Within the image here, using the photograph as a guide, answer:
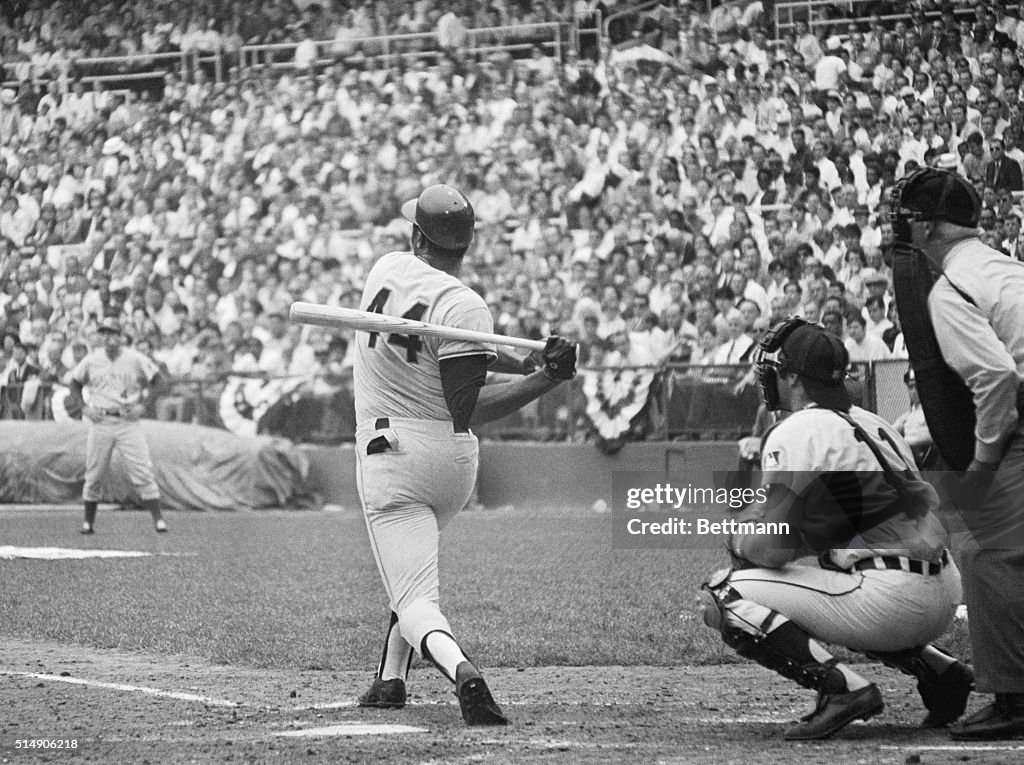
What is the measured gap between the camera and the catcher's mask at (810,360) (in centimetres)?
448

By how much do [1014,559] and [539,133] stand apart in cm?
1357

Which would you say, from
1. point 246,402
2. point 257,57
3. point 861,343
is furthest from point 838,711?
point 257,57

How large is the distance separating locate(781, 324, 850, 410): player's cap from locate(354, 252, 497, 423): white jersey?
1.00m

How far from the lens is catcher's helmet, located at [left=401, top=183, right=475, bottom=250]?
5012 millimetres

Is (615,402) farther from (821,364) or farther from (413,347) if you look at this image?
(821,364)

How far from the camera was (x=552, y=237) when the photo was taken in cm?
1620

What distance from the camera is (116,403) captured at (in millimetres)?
13844

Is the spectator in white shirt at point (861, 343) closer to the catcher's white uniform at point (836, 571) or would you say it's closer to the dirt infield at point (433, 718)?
the dirt infield at point (433, 718)

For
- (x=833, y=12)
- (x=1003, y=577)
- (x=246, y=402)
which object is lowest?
(x=1003, y=577)

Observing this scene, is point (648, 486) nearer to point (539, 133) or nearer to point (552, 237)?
point (552, 237)

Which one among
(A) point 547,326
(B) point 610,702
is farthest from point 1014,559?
(A) point 547,326

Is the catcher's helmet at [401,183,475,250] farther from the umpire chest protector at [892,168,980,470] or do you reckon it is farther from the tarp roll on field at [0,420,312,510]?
the tarp roll on field at [0,420,312,510]

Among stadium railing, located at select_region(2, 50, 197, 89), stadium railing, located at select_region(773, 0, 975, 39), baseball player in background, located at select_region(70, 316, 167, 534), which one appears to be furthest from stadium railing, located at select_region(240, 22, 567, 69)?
baseball player in background, located at select_region(70, 316, 167, 534)

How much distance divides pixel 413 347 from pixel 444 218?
451mm
